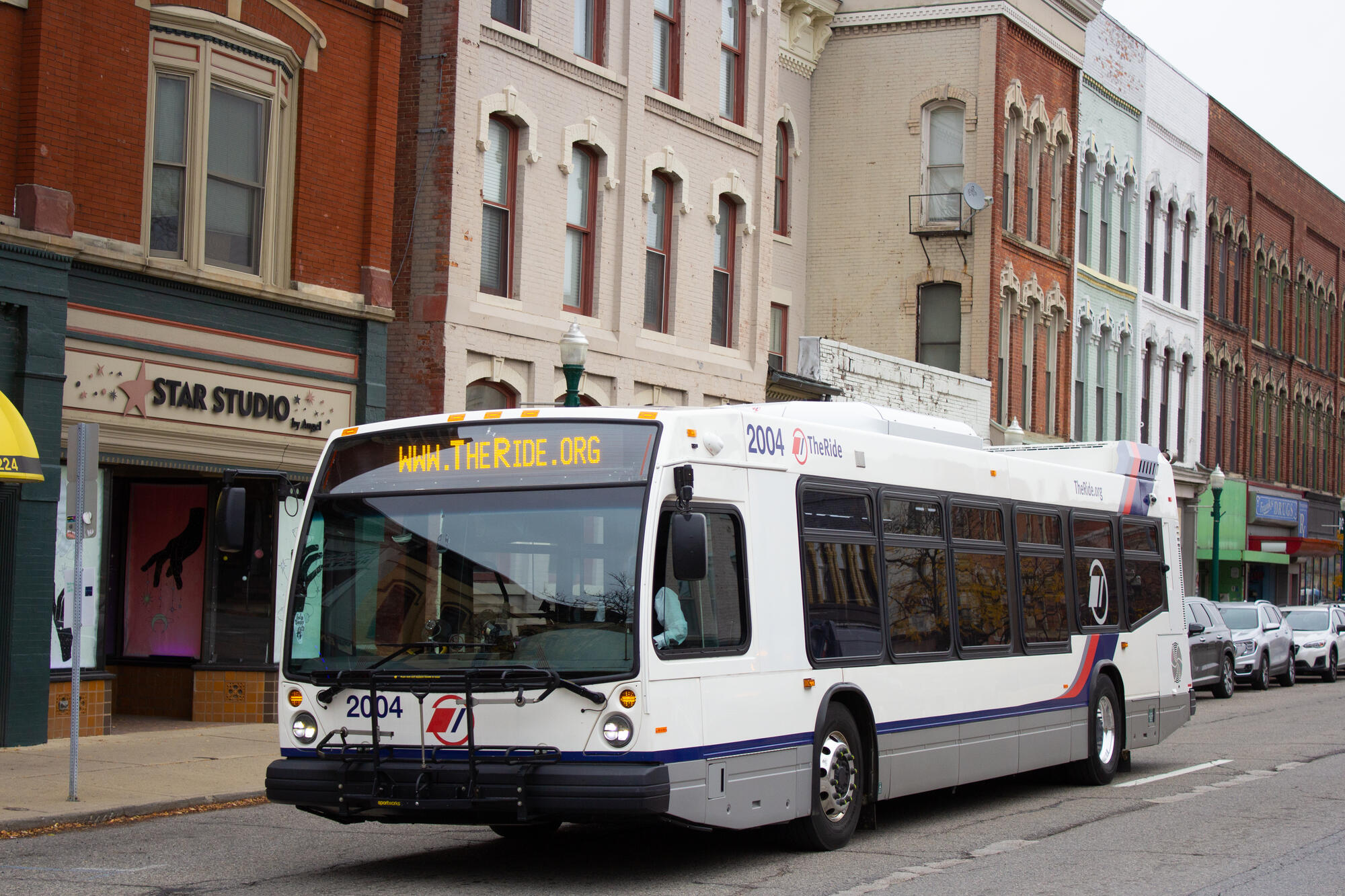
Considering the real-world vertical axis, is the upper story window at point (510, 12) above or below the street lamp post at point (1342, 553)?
above

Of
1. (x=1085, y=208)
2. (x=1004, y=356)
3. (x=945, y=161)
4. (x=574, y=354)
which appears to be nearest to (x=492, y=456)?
(x=574, y=354)

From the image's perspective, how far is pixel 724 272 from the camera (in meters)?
25.8

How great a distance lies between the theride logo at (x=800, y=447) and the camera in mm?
10375

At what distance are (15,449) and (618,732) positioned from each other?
7.51 m

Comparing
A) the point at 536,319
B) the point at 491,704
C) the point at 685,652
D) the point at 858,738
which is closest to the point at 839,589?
the point at 858,738

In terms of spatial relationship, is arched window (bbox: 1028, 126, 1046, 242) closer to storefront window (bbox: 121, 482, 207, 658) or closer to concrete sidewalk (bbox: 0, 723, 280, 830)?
storefront window (bbox: 121, 482, 207, 658)

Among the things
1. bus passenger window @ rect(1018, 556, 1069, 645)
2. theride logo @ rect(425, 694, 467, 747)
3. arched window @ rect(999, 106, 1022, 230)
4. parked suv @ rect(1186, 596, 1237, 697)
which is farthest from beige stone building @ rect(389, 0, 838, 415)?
theride logo @ rect(425, 694, 467, 747)

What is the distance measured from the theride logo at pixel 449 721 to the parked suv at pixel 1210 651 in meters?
19.0

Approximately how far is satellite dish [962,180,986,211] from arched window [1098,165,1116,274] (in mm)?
7843

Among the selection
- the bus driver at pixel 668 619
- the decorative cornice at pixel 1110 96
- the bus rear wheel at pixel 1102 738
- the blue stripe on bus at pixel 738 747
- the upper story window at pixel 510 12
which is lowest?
the bus rear wheel at pixel 1102 738

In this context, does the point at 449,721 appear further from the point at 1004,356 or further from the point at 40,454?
the point at 1004,356

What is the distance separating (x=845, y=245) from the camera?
111 feet

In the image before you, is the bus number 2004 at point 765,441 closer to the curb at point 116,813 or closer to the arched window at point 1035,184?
the curb at point 116,813

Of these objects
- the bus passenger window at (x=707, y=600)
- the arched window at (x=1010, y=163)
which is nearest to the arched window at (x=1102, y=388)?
the arched window at (x=1010, y=163)
